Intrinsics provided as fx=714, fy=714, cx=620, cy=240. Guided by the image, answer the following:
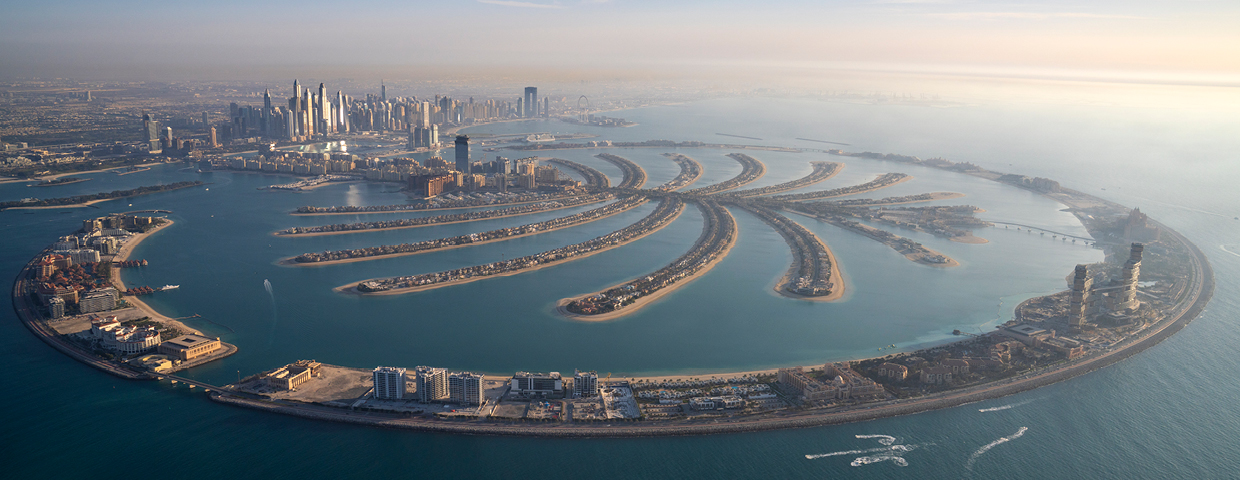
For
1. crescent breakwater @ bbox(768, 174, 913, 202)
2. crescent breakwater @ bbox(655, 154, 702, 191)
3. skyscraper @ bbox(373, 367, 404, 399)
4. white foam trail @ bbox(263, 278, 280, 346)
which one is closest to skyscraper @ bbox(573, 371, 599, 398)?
skyscraper @ bbox(373, 367, 404, 399)

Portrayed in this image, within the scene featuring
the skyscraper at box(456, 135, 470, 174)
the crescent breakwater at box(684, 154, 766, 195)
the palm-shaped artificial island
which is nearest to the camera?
the palm-shaped artificial island

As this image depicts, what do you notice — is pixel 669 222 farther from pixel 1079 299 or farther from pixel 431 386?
pixel 431 386

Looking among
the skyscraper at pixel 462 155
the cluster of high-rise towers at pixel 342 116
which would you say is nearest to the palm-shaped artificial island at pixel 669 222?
the skyscraper at pixel 462 155

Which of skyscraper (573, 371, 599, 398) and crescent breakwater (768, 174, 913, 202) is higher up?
crescent breakwater (768, 174, 913, 202)

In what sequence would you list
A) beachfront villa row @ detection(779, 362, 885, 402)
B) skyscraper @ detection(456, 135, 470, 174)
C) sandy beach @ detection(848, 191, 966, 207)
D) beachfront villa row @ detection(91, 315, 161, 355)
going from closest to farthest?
1. beachfront villa row @ detection(779, 362, 885, 402)
2. beachfront villa row @ detection(91, 315, 161, 355)
3. sandy beach @ detection(848, 191, 966, 207)
4. skyscraper @ detection(456, 135, 470, 174)

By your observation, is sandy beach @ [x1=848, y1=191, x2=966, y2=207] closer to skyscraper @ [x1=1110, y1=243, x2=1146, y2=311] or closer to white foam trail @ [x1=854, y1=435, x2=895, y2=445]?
skyscraper @ [x1=1110, y1=243, x2=1146, y2=311]

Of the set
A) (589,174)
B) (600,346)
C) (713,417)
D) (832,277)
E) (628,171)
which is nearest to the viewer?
(713,417)

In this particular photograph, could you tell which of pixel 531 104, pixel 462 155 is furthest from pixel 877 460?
pixel 531 104
